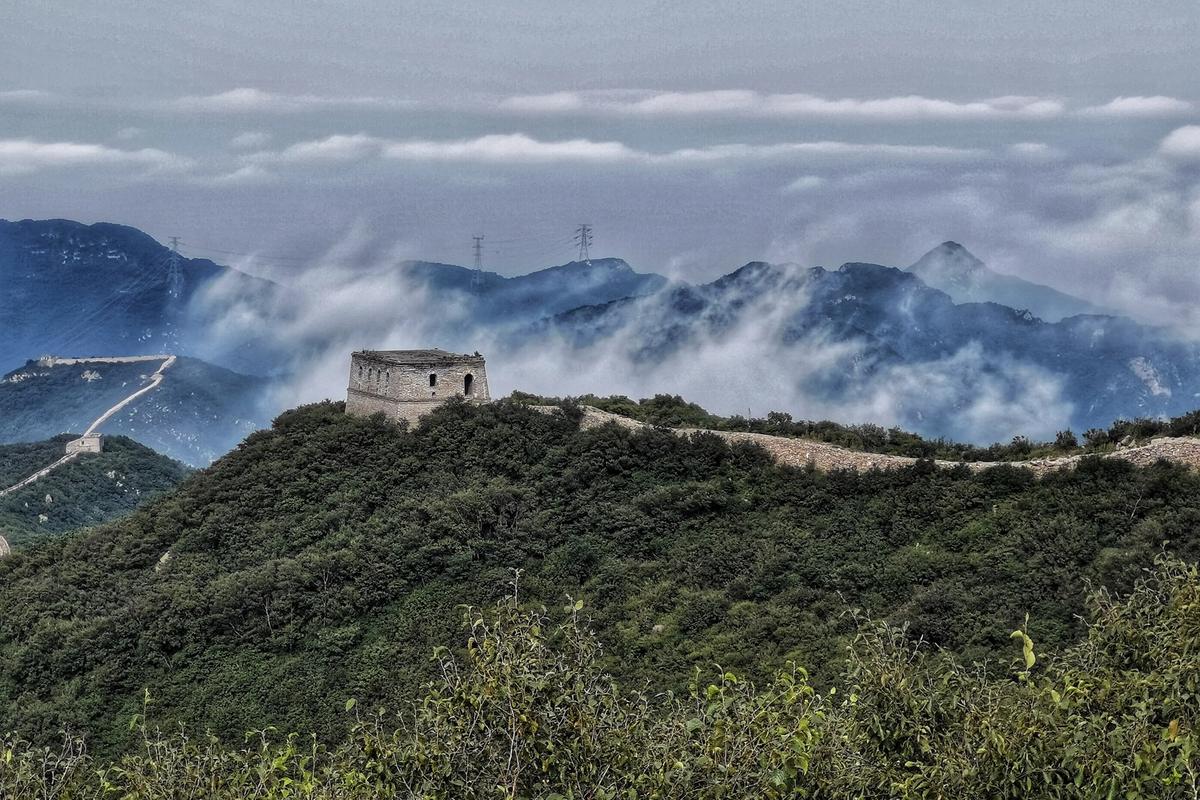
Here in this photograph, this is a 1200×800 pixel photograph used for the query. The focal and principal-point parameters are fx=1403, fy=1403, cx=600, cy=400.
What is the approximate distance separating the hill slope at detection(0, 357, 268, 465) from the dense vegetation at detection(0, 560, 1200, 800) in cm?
6737

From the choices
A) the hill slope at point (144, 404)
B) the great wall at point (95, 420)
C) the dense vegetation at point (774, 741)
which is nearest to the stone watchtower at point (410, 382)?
the great wall at point (95, 420)

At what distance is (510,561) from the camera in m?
28.7

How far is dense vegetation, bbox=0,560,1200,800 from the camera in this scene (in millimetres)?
10094

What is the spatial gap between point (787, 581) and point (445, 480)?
9.92 m

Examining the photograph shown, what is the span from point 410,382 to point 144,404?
1944 inches

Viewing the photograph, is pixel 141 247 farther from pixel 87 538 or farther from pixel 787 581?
pixel 787 581

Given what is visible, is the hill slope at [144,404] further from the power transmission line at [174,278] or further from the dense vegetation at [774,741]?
the dense vegetation at [774,741]

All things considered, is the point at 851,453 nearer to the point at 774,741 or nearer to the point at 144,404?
the point at 774,741

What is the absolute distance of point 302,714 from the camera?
24.9m

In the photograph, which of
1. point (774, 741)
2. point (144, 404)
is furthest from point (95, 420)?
point (774, 741)

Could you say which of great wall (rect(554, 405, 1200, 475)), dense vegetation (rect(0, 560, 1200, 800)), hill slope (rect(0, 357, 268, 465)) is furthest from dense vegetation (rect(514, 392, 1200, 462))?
hill slope (rect(0, 357, 268, 465))

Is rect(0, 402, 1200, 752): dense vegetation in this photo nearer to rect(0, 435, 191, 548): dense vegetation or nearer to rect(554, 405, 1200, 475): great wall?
rect(554, 405, 1200, 475): great wall

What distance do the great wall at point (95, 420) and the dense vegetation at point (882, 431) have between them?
91.7 feet

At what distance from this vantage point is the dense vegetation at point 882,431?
2633 cm
